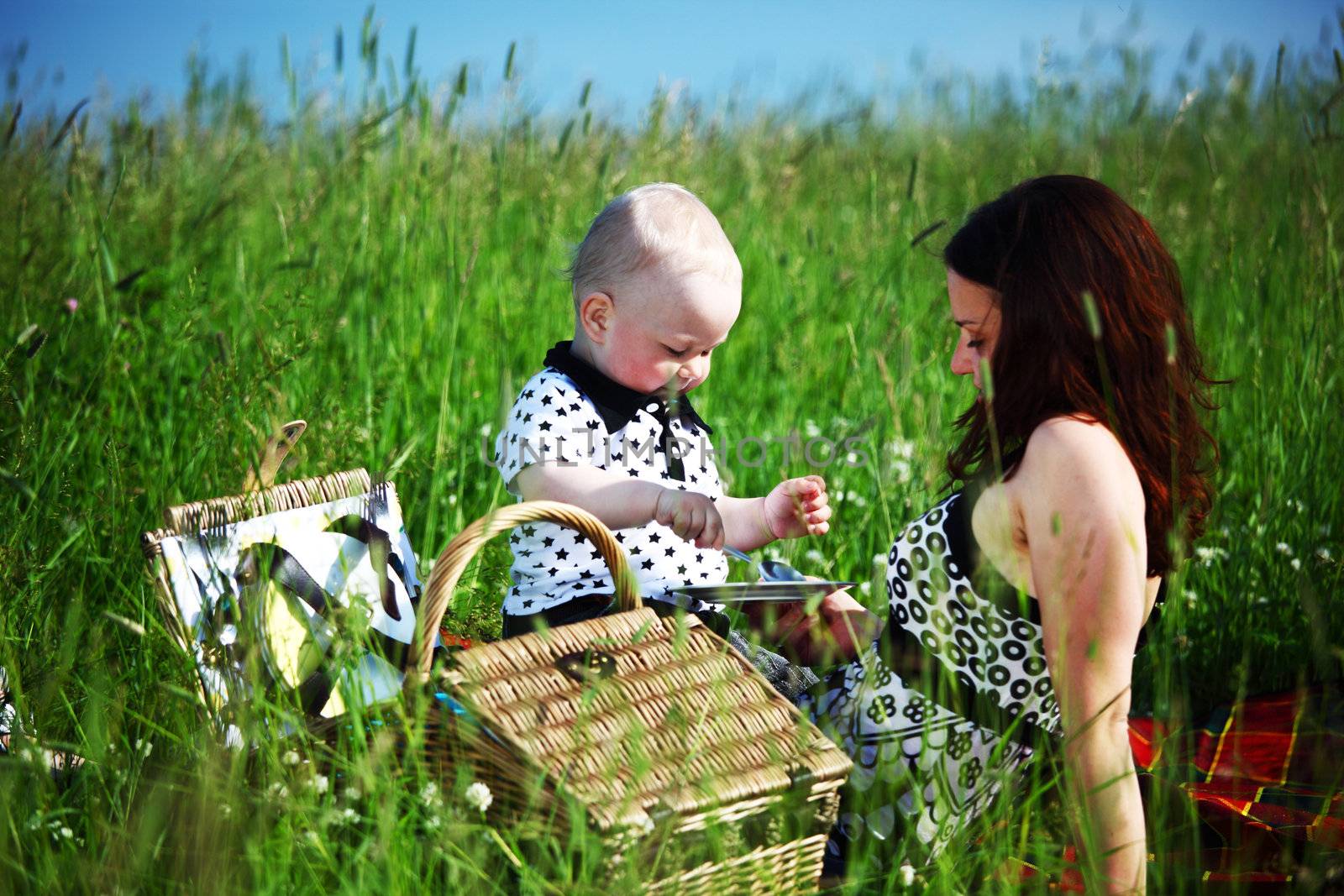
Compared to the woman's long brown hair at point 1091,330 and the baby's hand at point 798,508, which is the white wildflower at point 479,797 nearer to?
the baby's hand at point 798,508

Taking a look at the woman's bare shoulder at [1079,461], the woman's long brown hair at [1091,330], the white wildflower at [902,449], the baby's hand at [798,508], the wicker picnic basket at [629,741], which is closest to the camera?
the wicker picnic basket at [629,741]

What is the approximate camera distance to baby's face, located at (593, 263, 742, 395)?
2232 mm

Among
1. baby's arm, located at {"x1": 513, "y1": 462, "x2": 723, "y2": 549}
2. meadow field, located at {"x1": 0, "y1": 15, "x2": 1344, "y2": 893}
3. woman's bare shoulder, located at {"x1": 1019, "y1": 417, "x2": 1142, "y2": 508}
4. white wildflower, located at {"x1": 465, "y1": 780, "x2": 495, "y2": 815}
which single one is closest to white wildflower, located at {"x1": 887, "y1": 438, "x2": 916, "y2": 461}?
meadow field, located at {"x1": 0, "y1": 15, "x2": 1344, "y2": 893}

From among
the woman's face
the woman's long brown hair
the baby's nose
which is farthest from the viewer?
the baby's nose

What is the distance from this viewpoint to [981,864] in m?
1.96

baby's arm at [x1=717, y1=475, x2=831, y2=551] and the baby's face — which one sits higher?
the baby's face

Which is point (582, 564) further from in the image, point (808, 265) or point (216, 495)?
point (808, 265)

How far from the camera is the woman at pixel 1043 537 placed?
5.48ft

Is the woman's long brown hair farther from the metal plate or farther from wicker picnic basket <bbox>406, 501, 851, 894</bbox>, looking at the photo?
wicker picnic basket <bbox>406, 501, 851, 894</bbox>

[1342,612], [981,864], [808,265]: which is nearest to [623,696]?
[981,864]

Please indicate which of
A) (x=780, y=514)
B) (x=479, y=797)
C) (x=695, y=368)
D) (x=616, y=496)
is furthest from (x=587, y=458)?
(x=479, y=797)

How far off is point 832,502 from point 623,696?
1566 millimetres

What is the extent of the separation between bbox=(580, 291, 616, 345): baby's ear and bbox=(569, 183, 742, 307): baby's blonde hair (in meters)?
0.02

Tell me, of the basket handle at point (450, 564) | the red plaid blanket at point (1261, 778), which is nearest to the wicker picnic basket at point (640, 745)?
the basket handle at point (450, 564)
